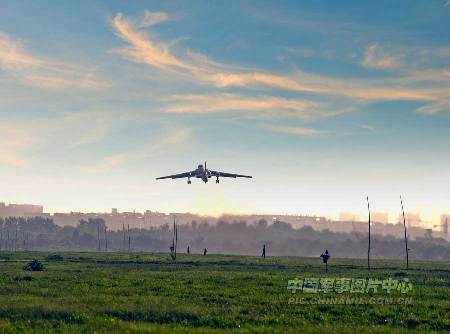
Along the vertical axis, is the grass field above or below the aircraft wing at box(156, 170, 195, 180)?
below

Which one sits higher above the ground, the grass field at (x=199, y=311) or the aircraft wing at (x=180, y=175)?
the aircraft wing at (x=180, y=175)

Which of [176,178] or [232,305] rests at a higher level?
[176,178]

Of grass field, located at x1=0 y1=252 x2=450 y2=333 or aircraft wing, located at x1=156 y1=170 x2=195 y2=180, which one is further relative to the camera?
aircraft wing, located at x1=156 y1=170 x2=195 y2=180

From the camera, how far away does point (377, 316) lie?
2834cm

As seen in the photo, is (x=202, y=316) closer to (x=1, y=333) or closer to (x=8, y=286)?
(x=1, y=333)

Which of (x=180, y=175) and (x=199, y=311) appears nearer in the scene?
(x=199, y=311)

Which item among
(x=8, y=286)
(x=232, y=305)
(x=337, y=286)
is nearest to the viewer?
(x=232, y=305)

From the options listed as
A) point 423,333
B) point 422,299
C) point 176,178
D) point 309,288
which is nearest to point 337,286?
point 309,288

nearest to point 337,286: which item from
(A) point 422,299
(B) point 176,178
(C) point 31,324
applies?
(A) point 422,299

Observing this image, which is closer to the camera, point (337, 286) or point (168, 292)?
point (168, 292)

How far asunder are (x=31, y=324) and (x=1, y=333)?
238cm

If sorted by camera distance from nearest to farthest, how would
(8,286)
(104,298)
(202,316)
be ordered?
(202,316)
(104,298)
(8,286)

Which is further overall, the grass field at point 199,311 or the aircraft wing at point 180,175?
the aircraft wing at point 180,175

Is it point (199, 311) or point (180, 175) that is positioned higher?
point (180, 175)
